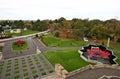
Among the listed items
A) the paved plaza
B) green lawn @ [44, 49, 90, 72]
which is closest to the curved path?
green lawn @ [44, 49, 90, 72]

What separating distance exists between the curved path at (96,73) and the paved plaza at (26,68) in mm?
8452

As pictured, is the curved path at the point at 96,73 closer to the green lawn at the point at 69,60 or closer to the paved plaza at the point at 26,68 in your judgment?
Answer: the green lawn at the point at 69,60

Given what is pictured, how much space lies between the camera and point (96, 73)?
17797 mm

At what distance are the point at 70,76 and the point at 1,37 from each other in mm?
51393

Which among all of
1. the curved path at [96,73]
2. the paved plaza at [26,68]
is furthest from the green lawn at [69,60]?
the curved path at [96,73]

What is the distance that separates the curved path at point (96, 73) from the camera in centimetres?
1693

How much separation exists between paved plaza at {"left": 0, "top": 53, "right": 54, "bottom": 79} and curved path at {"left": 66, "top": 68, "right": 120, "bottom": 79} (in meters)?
8.45

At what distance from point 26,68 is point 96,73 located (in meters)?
15.6

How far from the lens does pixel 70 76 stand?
1734 centimetres

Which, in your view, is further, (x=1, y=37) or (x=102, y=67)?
(x=1, y=37)

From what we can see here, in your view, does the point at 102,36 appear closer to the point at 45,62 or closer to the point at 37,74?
the point at 45,62

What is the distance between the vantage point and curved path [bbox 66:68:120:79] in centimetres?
1693

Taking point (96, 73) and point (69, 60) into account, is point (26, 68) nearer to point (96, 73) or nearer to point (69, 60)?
point (69, 60)

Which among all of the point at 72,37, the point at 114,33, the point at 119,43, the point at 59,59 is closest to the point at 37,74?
the point at 59,59
